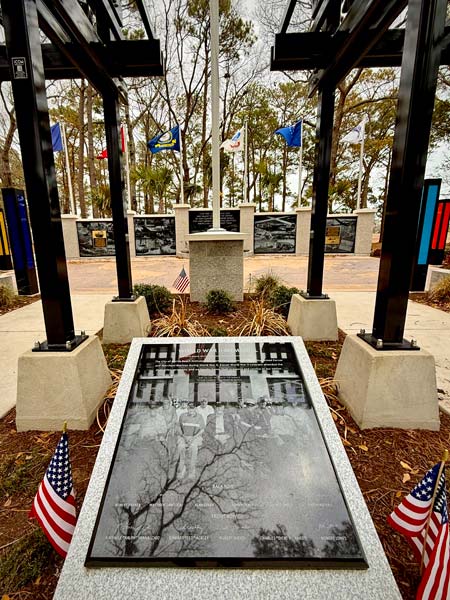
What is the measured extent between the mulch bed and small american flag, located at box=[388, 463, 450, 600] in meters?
0.26

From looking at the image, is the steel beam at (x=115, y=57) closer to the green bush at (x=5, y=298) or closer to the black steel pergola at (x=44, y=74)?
the black steel pergola at (x=44, y=74)

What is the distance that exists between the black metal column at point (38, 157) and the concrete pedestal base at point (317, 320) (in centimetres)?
263

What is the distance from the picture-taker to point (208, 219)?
13.8 meters

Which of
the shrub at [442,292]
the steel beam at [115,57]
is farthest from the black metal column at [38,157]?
the shrub at [442,292]

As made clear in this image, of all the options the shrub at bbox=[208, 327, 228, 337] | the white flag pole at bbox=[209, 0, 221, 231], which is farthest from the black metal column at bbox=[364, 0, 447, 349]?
the white flag pole at bbox=[209, 0, 221, 231]

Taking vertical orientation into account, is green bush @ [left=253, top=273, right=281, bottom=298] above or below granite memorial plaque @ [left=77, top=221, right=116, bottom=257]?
below

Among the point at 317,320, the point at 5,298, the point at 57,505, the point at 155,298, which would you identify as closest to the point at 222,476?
the point at 57,505

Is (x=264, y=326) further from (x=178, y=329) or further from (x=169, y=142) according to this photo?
(x=169, y=142)

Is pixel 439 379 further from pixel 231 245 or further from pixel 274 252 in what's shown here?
pixel 274 252

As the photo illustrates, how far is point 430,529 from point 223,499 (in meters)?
0.82

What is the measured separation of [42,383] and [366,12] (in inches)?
147

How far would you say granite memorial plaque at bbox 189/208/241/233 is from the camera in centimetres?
1358

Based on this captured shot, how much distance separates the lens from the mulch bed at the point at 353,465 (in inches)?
54.9

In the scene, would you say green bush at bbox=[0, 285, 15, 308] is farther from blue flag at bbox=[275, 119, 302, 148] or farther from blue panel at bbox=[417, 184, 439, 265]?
blue flag at bbox=[275, 119, 302, 148]
